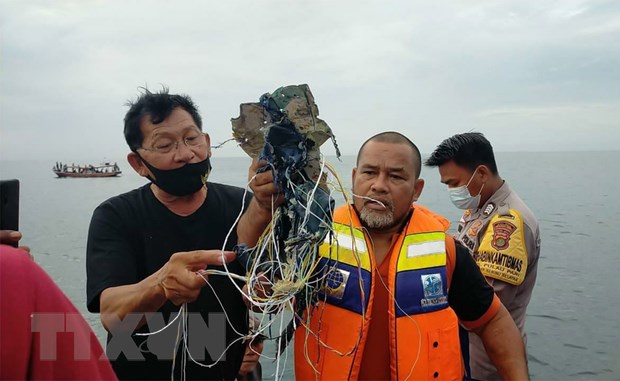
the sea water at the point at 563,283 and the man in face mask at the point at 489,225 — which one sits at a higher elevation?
the man in face mask at the point at 489,225

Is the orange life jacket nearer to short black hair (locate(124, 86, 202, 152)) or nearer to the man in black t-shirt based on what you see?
the man in black t-shirt

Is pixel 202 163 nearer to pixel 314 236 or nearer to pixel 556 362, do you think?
pixel 314 236

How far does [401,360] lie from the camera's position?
2637 mm

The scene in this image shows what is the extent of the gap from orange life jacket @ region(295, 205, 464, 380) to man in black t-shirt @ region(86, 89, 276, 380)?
A: 46 cm

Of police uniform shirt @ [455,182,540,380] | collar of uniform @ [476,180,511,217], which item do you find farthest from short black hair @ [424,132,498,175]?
police uniform shirt @ [455,182,540,380]

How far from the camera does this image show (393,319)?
2697mm

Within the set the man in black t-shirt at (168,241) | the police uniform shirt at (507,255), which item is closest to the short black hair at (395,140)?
the man in black t-shirt at (168,241)

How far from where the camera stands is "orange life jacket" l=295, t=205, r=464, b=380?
8.60 feet

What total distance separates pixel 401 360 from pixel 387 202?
2.97ft

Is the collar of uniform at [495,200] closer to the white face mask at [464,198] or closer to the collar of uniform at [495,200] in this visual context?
the collar of uniform at [495,200]

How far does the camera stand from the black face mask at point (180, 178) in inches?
104

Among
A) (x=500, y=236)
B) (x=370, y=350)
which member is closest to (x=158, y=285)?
(x=370, y=350)

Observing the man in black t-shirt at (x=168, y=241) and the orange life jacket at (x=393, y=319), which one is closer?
the man in black t-shirt at (x=168, y=241)

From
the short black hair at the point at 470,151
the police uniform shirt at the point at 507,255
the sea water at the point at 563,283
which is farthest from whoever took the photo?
the sea water at the point at 563,283
